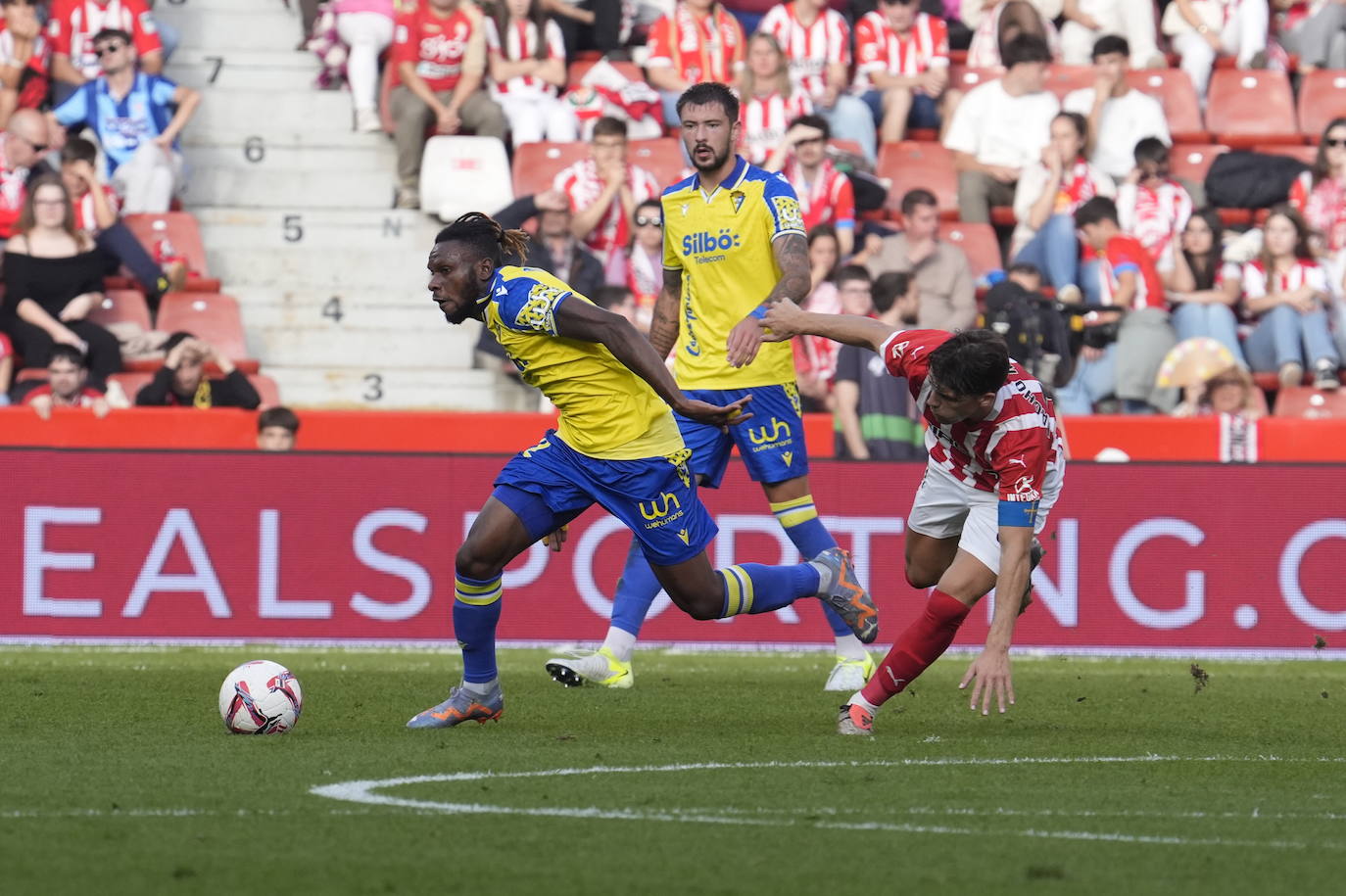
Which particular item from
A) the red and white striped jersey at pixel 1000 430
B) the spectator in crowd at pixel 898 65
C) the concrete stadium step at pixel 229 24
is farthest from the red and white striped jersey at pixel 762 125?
the red and white striped jersey at pixel 1000 430

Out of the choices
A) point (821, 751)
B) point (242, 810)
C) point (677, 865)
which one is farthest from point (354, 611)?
point (677, 865)

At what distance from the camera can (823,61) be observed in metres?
17.2

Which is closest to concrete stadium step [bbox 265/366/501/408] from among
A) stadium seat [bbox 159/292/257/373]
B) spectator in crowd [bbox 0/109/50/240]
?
stadium seat [bbox 159/292/257/373]

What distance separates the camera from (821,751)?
7.54m

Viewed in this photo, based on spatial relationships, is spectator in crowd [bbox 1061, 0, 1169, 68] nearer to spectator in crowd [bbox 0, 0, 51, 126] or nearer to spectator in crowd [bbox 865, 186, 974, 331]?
spectator in crowd [bbox 865, 186, 974, 331]

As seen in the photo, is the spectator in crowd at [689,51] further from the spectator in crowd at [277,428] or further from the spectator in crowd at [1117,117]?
the spectator in crowd at [277,428]

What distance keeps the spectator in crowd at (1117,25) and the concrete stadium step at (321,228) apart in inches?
226

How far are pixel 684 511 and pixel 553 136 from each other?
29.9 feet

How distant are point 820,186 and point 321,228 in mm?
3955

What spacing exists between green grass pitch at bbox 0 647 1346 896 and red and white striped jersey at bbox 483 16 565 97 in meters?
7.68

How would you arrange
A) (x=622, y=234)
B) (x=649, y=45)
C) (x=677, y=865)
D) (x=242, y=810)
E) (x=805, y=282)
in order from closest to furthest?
(x=677, y=865) → (x=242, y=810) → (x=805, y=282) → (x=622, y=234) → (x=649, y=45)

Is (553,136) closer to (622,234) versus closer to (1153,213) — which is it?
(622,234)

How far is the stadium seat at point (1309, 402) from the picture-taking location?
15.4 meters

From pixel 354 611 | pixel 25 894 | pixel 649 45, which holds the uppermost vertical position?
pixel 649 45
